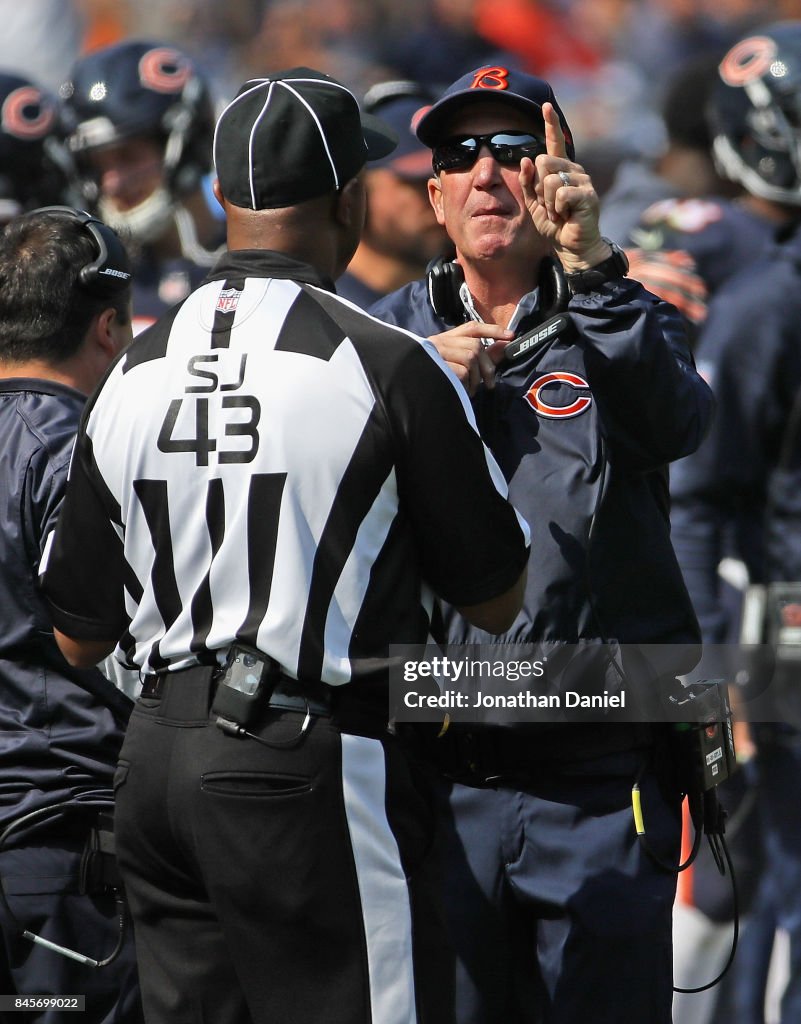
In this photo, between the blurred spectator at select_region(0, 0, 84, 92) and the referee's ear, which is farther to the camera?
the blurred spectator at select_region(0, 0, 84, 92)

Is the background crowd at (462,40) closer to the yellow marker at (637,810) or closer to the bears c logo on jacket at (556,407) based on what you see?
the bears c logo on jacket at (556,407)

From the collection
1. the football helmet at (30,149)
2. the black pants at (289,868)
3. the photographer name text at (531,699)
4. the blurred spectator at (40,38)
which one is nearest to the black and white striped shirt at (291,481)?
the black pants at (289,868)

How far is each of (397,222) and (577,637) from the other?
3.01 m

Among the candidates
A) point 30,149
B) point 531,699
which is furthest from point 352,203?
point 30,149

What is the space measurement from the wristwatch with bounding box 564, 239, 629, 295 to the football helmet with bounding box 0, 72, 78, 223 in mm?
4120

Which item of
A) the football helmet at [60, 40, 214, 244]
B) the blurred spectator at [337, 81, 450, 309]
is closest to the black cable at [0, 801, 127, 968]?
the blurred spectator at [337, 81, 450, 309]

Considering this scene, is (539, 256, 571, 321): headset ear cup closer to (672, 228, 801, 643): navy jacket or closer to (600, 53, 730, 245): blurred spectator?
(672, 228, 801, 643): navy jacket

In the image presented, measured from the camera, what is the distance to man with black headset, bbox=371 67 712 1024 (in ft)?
8.77

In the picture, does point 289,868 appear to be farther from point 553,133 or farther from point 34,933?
point 553,133

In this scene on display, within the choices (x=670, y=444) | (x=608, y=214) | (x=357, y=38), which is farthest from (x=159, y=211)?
(x=670, y=444)

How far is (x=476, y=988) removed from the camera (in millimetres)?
2723

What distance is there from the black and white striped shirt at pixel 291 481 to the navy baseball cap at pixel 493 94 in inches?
27.3

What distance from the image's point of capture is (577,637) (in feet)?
8.85

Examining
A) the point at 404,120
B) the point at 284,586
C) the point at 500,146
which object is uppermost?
the point at 404,120
